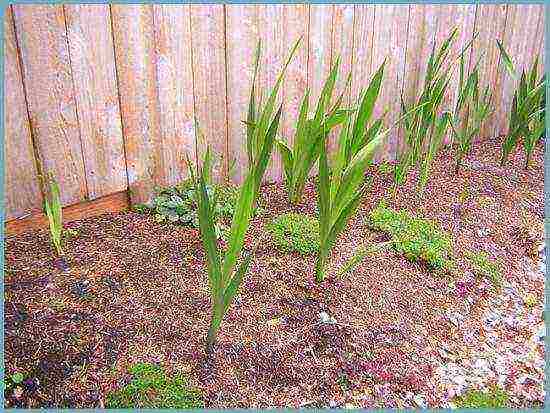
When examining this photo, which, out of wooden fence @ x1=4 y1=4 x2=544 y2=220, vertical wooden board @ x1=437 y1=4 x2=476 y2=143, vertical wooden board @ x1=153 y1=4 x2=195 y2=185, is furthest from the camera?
vertical wooden board @ x1=437 y1=4 x2=476 y2=143

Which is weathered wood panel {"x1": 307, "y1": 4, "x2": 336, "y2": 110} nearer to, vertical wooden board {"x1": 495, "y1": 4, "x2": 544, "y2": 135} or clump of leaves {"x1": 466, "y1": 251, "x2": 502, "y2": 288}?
clump of leaves {"x1": 466, "y1": 251, "x2": 502, "y2": 288}

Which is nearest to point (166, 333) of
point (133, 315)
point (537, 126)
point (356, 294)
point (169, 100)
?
point (133, 315)

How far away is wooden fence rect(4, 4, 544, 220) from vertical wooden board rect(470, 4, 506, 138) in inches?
19.5

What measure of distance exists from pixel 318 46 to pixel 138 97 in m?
1.02

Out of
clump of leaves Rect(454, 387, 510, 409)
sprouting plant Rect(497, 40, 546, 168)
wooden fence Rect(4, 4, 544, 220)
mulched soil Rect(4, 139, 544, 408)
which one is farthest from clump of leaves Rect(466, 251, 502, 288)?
wooden fence Rect(4, 4, 544, 220)

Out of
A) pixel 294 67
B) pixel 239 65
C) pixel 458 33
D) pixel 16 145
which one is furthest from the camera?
pixel 458 33

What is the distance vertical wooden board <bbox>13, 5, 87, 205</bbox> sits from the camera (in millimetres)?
1987

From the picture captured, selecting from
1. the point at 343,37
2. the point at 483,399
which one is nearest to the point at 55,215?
the point at 483,399

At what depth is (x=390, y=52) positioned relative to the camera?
3.16 metres

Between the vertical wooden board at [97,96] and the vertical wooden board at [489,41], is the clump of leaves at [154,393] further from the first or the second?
the vertical wooden board at [489,41]

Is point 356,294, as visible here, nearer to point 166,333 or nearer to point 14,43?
point 166,333

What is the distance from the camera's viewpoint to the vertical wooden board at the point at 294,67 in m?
2.69

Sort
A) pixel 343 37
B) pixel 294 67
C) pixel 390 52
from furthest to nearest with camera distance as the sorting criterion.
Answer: pixel 390 52, pixel 343 37, pixel 294 67

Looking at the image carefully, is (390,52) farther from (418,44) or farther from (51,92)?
(51,92)
